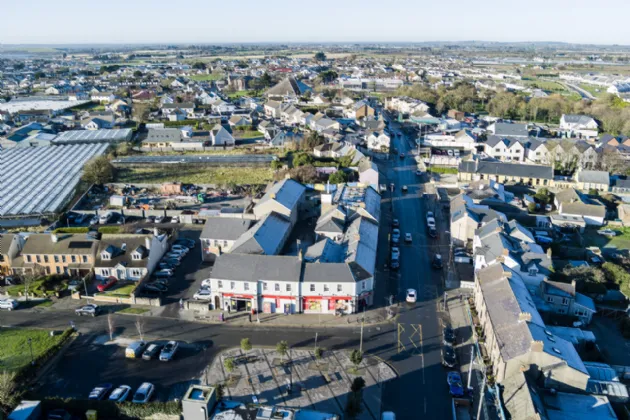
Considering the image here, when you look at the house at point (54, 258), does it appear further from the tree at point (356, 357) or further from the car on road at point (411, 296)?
the car on road at point (411, 296)

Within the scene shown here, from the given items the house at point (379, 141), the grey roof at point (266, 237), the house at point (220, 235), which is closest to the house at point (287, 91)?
the house at point (379, 141)

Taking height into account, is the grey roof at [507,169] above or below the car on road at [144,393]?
above

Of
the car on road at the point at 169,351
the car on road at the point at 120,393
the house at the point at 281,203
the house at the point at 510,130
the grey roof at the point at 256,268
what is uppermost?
the house at the point at 510,130

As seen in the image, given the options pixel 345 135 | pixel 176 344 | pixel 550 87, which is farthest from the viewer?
pixel 550 87

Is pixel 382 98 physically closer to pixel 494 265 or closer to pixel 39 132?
pixel 39 132

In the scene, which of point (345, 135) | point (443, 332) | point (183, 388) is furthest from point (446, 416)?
point (345, 135)

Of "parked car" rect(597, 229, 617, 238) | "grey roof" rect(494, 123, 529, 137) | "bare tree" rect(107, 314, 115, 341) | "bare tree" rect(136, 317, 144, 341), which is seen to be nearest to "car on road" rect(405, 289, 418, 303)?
"bare tree" rect(136, 317, 144, 341)
